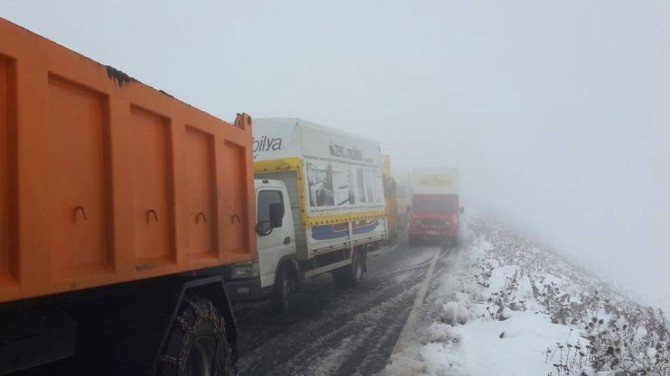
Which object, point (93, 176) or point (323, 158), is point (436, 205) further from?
point (93, 176)

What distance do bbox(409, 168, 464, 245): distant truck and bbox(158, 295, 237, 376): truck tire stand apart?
19961 millimetres

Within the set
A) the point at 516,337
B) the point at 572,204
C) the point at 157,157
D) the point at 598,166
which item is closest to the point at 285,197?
the point at 516,337

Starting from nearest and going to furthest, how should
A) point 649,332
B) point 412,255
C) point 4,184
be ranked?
point 4,184 → point 649,332 → point 412,255

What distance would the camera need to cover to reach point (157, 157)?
12.2 ft

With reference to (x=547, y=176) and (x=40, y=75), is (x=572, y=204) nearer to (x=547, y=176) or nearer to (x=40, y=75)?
(x=547, y=176)

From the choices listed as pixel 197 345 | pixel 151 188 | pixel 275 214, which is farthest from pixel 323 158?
pixel 151 188

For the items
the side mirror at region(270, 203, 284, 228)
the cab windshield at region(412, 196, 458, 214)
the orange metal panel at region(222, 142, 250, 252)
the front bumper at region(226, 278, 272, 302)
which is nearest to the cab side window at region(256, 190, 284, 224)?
the front bumper at region(226, 278, 272, 302)

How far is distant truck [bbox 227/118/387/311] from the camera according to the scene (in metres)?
8.16

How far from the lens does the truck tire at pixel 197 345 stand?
12.0ft

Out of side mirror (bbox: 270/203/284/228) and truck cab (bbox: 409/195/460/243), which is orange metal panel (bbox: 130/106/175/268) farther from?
truck cab (bbox: 409/195/460/243)

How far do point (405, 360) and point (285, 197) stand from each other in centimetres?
395

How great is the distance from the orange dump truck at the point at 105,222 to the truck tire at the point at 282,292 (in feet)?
12.9

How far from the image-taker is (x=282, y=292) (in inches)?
347

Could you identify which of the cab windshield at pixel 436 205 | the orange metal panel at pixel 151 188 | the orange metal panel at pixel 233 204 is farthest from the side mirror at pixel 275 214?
the cab windshield at pixel 436 205
